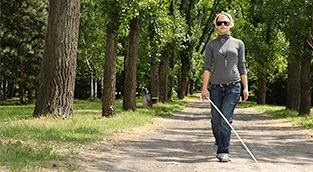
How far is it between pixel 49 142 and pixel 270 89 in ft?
106

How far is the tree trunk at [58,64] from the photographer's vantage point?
1066cm

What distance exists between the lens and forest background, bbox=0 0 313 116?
1423 centimetres

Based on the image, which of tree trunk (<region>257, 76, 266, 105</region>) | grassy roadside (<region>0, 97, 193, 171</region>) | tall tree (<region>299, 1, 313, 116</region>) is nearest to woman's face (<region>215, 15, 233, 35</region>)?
grassy roadside (<region>0, 97, 193, 171</region>)

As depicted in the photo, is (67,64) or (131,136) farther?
(67,64)

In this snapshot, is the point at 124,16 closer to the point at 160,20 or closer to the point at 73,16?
the point at 73,16

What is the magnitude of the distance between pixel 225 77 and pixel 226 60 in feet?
1.00

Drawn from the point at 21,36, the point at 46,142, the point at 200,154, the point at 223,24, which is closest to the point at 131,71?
the point at 46,142

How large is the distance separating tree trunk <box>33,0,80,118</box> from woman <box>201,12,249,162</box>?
5.56 meters

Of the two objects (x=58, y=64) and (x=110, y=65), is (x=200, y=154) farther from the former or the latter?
(x=110, y=65)

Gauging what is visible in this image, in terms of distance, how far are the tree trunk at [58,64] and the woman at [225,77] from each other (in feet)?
18.2

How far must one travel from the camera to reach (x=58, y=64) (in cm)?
1067

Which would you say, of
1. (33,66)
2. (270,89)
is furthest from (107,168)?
(270,89)

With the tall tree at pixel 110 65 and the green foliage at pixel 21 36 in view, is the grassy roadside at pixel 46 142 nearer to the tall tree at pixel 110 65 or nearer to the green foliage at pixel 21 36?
the tall tree at pixel 110 65

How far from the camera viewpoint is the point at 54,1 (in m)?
10.9
